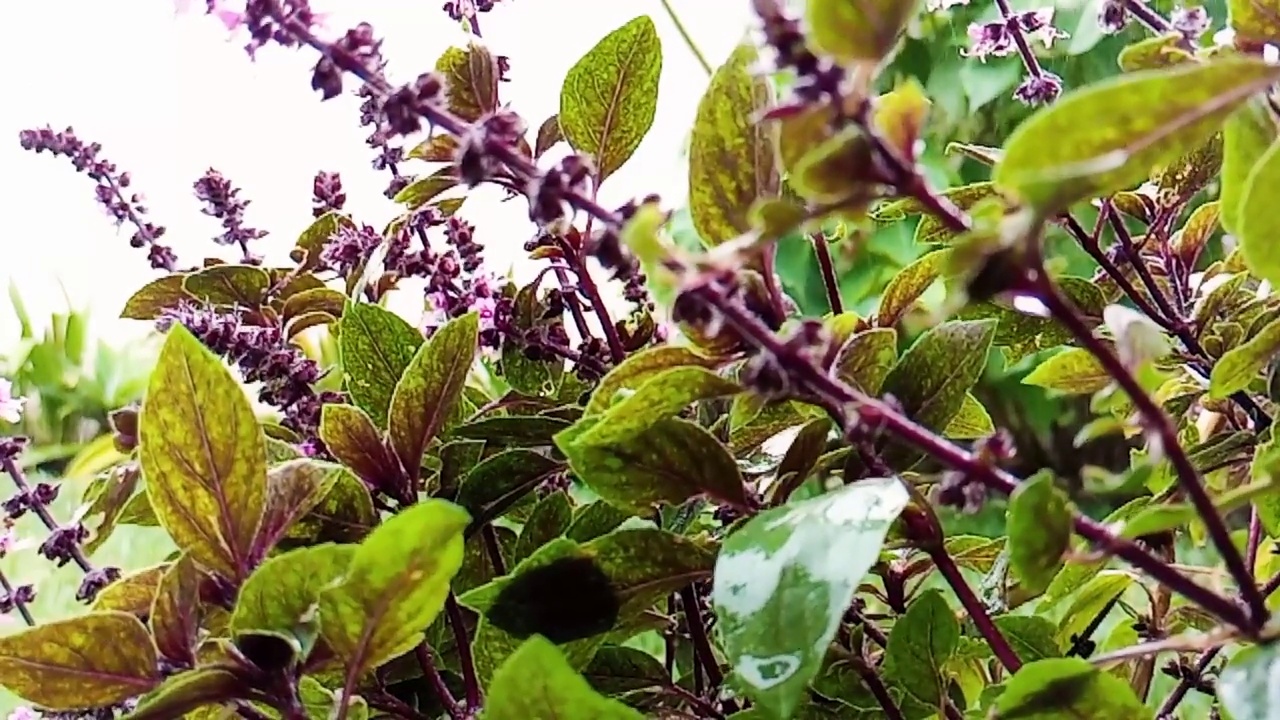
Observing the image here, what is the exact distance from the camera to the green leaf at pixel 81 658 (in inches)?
12.3

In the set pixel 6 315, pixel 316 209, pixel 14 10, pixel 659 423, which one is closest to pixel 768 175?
pixel 659 423

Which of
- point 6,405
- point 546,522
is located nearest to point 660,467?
point 546,522

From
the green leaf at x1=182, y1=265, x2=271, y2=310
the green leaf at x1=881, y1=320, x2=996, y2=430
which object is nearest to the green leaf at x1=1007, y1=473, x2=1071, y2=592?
the green leaf at x1=881, y1=320, x2=996, y2=430

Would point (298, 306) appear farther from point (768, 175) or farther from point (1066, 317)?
point (1066, 317)

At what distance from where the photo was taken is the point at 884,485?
0.90 feet

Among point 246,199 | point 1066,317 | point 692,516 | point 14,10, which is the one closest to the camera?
point 1066,317

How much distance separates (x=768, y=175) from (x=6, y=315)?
1.81 meters

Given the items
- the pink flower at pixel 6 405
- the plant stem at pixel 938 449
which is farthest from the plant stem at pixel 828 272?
the pink flower at pixel 6 405

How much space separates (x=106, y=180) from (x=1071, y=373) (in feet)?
1.48

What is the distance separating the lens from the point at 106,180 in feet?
1.95

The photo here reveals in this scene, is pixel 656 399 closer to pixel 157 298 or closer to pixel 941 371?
pixel 941 371

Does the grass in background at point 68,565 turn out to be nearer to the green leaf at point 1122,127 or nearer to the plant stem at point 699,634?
the plant stem at point 699,634

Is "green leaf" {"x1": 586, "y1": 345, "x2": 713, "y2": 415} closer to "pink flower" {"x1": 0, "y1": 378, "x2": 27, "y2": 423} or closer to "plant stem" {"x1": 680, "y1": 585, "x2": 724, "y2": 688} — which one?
"plant stem" {"x1": 680, "y1": 585, "x2": 724, "y2": 688}

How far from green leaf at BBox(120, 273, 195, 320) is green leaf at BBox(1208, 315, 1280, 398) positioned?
389 millimetres
